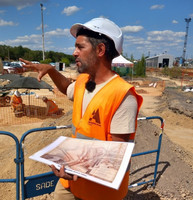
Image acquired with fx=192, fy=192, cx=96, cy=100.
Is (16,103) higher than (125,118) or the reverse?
the reverse

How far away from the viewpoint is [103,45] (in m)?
1.50

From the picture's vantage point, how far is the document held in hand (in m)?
1.14

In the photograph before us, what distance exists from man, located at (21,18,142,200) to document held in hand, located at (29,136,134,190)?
83 mm

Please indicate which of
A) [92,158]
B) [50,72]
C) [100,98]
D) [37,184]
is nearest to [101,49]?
[100,98]

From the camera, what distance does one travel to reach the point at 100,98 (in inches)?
57.9

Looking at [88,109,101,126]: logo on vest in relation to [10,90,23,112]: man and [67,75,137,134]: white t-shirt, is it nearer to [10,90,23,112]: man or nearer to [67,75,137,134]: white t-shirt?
[67,75,137,134]: white t-shirt

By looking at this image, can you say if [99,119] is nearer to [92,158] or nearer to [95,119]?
[95,119]

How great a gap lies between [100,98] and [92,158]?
1.46 ft

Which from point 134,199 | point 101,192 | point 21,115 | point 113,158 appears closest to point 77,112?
point 113,158

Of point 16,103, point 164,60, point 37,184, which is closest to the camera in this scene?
point 37,184

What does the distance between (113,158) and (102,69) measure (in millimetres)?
717

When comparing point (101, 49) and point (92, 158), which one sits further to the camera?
point (101, 49)

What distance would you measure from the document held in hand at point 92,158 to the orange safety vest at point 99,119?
9 centimetres

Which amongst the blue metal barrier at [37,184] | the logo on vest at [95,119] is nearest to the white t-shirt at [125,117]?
the logo on vest at [95,119]
